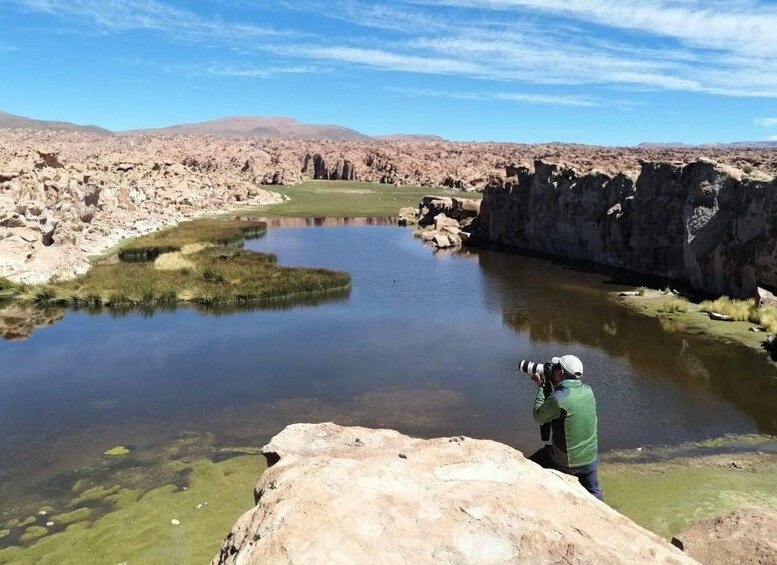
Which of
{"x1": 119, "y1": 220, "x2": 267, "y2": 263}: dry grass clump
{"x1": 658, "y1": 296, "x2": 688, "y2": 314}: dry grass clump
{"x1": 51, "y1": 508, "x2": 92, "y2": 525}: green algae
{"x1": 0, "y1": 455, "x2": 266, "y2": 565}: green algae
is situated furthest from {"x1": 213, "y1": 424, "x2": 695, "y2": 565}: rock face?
{"x1": 119, "y1": 220, "x2": 267, "y2": 263}: dry grass clump

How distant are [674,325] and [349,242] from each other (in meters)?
31.4

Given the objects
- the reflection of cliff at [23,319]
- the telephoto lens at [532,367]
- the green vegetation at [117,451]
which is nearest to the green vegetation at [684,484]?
the telephoto lens at [532,367]

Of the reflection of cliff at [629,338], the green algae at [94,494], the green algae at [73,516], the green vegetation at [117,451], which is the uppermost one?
the reflection of cliff at [629,338]

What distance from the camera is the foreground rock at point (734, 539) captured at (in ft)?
21.5

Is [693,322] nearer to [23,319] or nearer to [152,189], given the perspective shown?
[23,319]

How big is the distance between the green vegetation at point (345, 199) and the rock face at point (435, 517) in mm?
69275

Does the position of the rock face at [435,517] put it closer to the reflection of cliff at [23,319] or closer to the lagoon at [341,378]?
the lagoon at [341,378]

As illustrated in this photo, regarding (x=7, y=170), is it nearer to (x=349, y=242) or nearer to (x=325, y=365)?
(x=349, y=242)

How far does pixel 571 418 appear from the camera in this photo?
277 inches

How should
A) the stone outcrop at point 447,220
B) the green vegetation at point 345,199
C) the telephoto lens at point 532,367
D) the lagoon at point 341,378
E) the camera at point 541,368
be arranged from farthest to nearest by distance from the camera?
1. the green vegetation at point 345,199
2. the stone outcrop at point 447,220
3. the lagoon at point 341,378
4. the telephoto lens at point 532,367
5. the camera at point 541,368

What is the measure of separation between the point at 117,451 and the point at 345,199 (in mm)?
78084

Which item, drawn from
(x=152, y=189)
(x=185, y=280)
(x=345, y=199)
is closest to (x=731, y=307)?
(x=185, y=280)

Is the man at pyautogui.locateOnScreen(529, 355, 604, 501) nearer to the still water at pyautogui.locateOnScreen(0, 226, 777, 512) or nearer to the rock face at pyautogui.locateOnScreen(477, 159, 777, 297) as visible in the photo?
the still water at pyautogui.locateOnScreen(0, 226, 777, 512)

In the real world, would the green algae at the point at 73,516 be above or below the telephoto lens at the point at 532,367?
below
